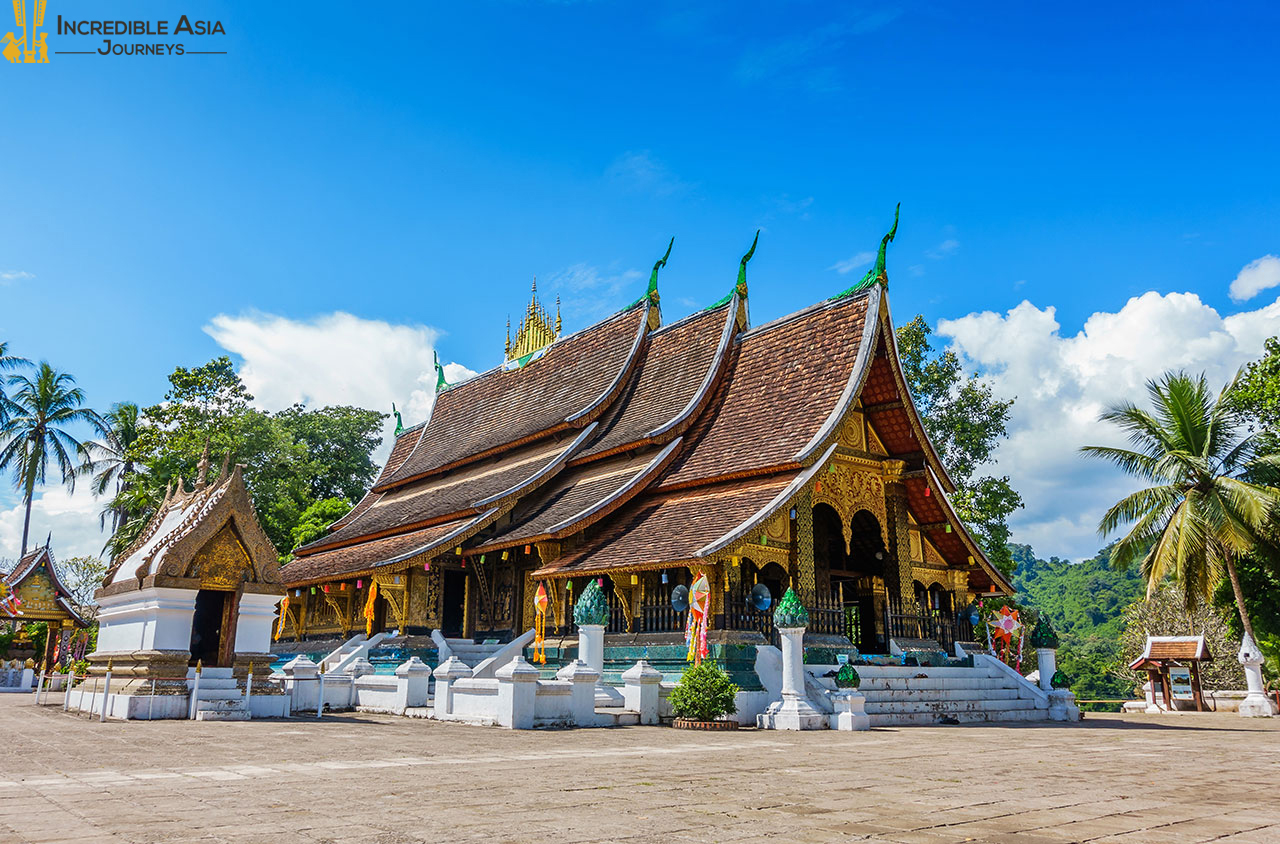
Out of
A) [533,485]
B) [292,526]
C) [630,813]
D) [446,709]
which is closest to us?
[630,813]

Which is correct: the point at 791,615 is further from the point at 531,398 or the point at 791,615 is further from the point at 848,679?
the point at 531,398

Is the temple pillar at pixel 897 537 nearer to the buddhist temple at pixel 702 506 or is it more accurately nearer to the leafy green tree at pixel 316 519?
the buddhist temple at pixel 702 506

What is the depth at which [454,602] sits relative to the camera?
17938 mm

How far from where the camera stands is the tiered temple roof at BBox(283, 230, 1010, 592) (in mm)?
13766

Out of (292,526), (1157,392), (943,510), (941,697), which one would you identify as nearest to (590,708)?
(941,697)

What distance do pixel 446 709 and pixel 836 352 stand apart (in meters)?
8.22

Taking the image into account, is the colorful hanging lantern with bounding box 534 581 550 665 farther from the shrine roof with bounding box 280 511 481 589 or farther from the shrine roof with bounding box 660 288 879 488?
the shrine roof with bounding box 660 288 879 488

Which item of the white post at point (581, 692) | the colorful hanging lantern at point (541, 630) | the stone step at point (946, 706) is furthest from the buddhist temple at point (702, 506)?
the white post at point (581, 692)

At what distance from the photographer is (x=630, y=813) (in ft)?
14.2

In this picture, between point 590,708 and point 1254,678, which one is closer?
point 590,708

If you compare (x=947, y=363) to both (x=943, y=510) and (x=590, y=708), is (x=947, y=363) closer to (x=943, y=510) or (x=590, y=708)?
(x=943, y=510)

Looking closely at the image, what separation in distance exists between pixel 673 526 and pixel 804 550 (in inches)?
79.0

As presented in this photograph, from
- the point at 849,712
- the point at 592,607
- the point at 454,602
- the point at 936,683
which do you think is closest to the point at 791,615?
the point at 849,712

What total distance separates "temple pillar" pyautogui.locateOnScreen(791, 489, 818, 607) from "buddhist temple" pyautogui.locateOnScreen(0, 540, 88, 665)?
21157 millimetres
